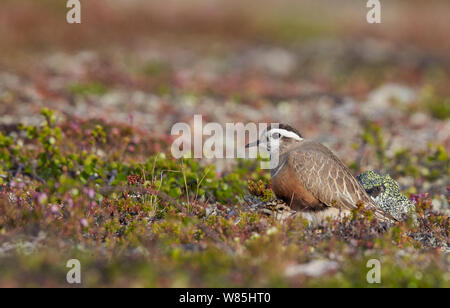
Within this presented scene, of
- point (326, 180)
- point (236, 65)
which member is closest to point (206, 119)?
point (236, 65)

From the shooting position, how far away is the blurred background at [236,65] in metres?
16.6

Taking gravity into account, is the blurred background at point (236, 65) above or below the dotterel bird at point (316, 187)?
above

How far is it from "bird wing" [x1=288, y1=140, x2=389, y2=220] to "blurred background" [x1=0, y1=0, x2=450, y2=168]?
5361mm

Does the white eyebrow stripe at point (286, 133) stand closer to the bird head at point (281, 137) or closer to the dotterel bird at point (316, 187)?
the bird head at point (281, 137)

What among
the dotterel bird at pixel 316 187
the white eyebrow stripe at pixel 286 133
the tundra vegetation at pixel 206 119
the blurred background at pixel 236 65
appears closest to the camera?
the tundra vegetation at pixel 206 119

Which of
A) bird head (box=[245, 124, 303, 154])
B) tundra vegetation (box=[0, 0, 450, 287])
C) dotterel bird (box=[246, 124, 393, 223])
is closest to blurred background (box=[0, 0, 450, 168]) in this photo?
tundra vegetation (box=[0, 0, 450, 287])

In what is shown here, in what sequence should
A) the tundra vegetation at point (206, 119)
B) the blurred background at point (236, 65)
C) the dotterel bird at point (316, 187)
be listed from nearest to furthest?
1. the tundra vegetation at point (206, 119)
2. the dotterel bird at point (316, 187)
3. the blurred background at point (236, 65)

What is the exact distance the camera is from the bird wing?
8.21 metres

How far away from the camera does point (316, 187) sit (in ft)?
27.0

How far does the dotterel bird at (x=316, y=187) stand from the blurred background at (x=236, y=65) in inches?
211

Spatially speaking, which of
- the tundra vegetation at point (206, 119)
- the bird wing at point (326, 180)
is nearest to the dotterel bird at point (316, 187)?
the bird wing at point (326, 180)

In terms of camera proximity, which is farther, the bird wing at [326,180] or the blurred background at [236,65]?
the blurred background at [236,65]

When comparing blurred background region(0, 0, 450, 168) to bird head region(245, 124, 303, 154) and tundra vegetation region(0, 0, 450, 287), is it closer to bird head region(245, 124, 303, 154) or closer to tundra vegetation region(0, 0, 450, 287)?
tundra vegetation region(0, 0, 450, 287)

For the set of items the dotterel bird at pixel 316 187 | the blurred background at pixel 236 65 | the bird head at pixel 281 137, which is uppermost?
the blurred background at pixel 236 65
